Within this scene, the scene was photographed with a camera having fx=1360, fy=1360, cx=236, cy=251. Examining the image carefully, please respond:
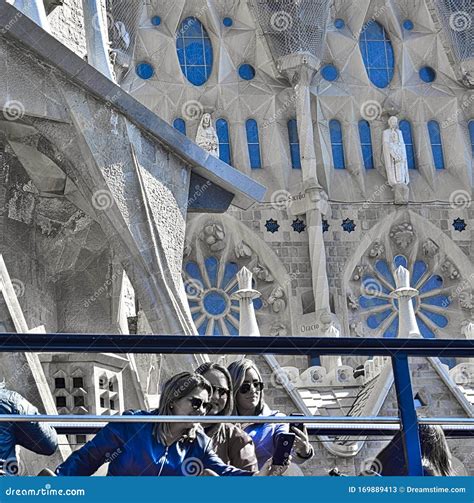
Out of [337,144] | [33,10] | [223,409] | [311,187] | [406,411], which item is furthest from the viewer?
[337,144]

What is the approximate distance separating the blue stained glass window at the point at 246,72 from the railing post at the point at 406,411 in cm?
2127

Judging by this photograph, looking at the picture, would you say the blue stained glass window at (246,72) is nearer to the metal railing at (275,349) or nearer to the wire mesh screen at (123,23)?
the wire mesh screen at (123,23)

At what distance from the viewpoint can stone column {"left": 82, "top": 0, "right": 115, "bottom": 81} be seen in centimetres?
1369

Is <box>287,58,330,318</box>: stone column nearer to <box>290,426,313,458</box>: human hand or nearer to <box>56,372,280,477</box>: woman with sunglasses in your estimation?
<box>290,426,313,458</box>: human hand

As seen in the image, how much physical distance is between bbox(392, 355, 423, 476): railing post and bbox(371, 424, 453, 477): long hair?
12 centimetres

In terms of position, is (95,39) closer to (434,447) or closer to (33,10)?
(33,10)

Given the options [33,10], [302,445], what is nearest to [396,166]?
[33,10]

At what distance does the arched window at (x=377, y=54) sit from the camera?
26422 millimetres

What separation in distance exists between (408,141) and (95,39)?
44.0 ft

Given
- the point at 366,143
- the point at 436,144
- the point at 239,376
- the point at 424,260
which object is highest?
the point at 366,143

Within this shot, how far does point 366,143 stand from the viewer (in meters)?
26.2

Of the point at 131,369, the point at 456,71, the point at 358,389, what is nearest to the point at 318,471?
the point at 358,389

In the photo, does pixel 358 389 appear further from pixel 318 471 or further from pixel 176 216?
pixel 176 216

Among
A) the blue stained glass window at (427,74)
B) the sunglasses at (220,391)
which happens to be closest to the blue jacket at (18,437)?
the sunglasses at (220,391)
